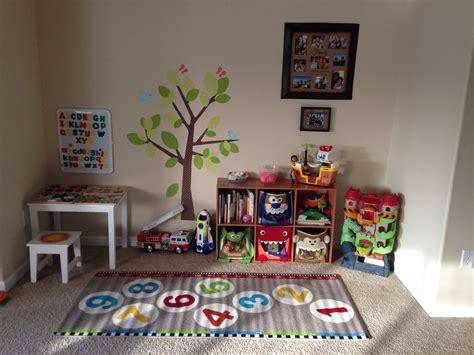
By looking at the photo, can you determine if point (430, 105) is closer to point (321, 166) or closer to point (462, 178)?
point (462, 178)

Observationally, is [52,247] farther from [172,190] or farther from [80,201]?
[172,190]

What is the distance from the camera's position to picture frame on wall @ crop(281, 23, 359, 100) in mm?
3016

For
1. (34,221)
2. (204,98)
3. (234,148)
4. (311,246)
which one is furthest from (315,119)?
(34,221)

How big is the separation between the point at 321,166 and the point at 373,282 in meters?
0.91

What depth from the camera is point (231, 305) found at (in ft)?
8.32

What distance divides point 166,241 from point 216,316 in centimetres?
99

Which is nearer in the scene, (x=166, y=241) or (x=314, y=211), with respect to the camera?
(x=314, y=211)

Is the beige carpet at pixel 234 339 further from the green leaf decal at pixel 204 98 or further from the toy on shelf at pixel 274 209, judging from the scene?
the green leaf decal at pixel 204 98

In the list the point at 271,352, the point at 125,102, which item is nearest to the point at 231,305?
the point at 271,352

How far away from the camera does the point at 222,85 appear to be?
3135 mm

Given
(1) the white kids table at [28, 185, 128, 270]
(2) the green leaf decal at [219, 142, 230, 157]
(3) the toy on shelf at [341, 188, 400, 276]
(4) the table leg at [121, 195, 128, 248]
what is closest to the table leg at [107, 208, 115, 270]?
(1) the white kids table at [28, 185, 128, 270]

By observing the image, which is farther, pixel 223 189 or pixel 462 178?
pixel 223 189

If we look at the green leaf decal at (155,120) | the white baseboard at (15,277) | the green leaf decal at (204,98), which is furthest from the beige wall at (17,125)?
the green leaf decal at (204,98)

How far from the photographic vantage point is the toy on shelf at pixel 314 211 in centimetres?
310
